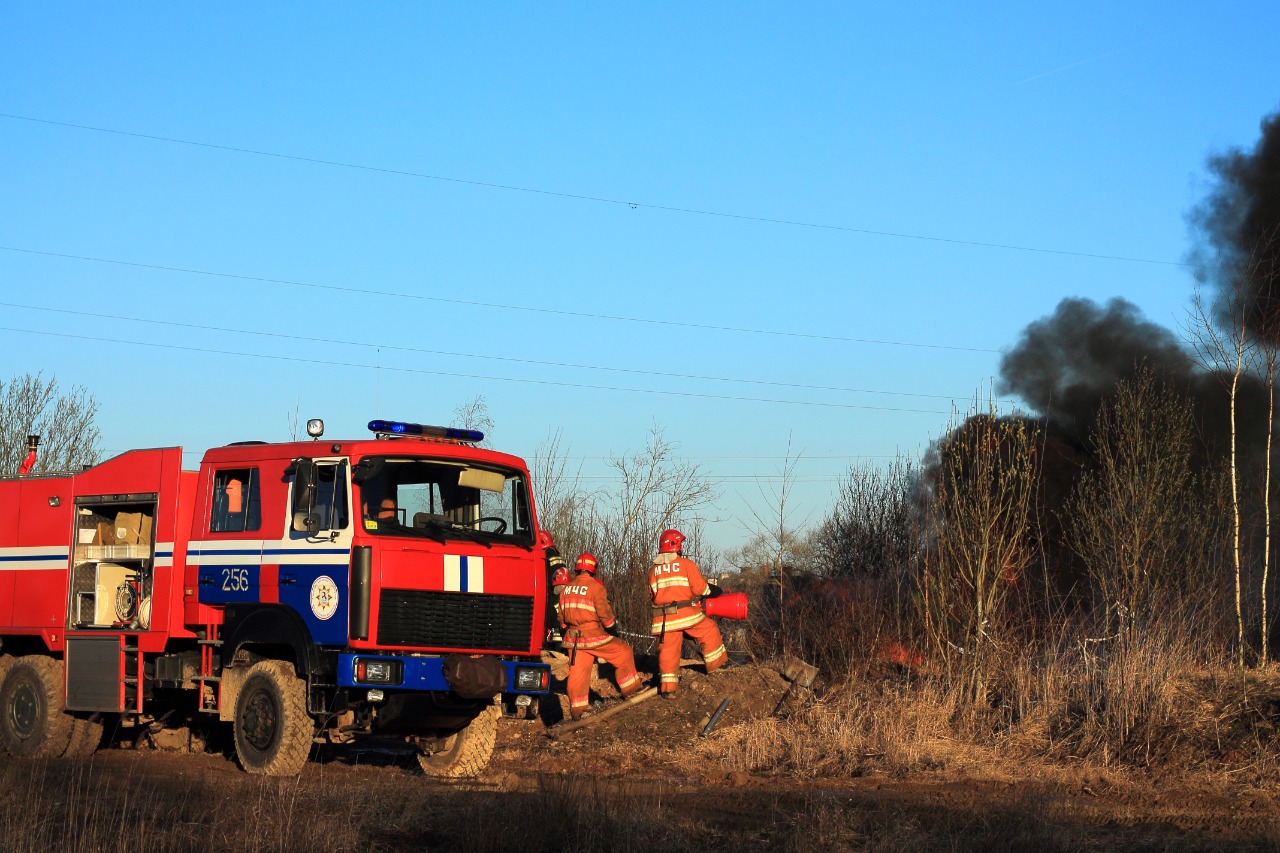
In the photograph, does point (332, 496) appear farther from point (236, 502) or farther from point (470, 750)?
point (470, 750)

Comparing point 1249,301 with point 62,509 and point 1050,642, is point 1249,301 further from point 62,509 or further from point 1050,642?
point 62,509

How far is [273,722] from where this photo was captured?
10.6 m

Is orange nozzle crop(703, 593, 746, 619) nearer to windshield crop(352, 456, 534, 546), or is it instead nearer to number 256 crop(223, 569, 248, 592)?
windshield crop(352, 456, 534, 546)

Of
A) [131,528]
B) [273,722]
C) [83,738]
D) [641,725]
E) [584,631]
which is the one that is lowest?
[83,738]

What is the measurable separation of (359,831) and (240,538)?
4.29 meters

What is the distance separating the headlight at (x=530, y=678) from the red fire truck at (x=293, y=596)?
0.04 feet

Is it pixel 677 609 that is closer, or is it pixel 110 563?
pixel 110 563

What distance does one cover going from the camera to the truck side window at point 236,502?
36.4 feet

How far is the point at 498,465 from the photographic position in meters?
11.4

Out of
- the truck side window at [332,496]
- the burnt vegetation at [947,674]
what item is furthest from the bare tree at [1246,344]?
the truck side window at [332,496]

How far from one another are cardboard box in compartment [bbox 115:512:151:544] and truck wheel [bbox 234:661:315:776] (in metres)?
2.33

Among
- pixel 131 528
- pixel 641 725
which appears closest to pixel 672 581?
pixel 641 725

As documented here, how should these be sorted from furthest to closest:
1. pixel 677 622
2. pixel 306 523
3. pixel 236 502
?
1. pixel 677 622
2. pixel 236 502
3. pixel 306 523

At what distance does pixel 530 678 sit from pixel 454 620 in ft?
2.97
